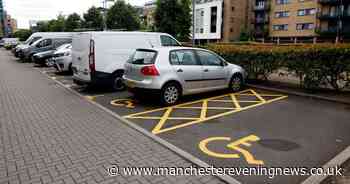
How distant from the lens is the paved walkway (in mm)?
3596

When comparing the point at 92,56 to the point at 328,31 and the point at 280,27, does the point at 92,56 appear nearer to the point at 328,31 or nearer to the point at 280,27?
the point at 328,31

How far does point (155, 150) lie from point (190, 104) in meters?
3.46

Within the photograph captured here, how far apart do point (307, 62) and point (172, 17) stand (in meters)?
31.1

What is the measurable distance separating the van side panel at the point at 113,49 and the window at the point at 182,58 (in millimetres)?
2733

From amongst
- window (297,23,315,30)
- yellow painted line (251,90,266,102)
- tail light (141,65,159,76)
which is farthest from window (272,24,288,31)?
tail light (141,65,159,76)

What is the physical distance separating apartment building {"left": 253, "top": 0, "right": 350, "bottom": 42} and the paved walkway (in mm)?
45081

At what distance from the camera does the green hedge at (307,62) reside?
26.1 ft

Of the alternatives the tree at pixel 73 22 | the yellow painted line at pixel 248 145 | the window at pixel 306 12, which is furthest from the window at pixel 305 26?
the yellow painted line at pixel 248 145

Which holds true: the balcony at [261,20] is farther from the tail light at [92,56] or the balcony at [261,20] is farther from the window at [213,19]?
the tail light at [92,56]

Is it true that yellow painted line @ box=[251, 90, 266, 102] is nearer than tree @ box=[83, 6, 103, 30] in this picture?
Yes

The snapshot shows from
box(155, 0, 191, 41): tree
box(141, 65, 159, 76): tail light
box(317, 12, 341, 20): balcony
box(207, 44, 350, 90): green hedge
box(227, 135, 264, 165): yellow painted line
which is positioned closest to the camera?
box(227, 135, 264, 165): yellow painted line

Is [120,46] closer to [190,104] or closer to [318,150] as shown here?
[190,104]

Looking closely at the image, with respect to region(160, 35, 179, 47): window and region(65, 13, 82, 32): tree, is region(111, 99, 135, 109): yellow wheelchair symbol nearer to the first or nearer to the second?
region(160, 35, 179, 47): window

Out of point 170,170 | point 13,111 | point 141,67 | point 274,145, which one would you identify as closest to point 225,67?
point 141,67
